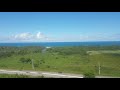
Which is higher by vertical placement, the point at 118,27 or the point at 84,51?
the point at 118,27

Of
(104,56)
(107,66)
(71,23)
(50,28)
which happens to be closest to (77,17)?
(71,23)
